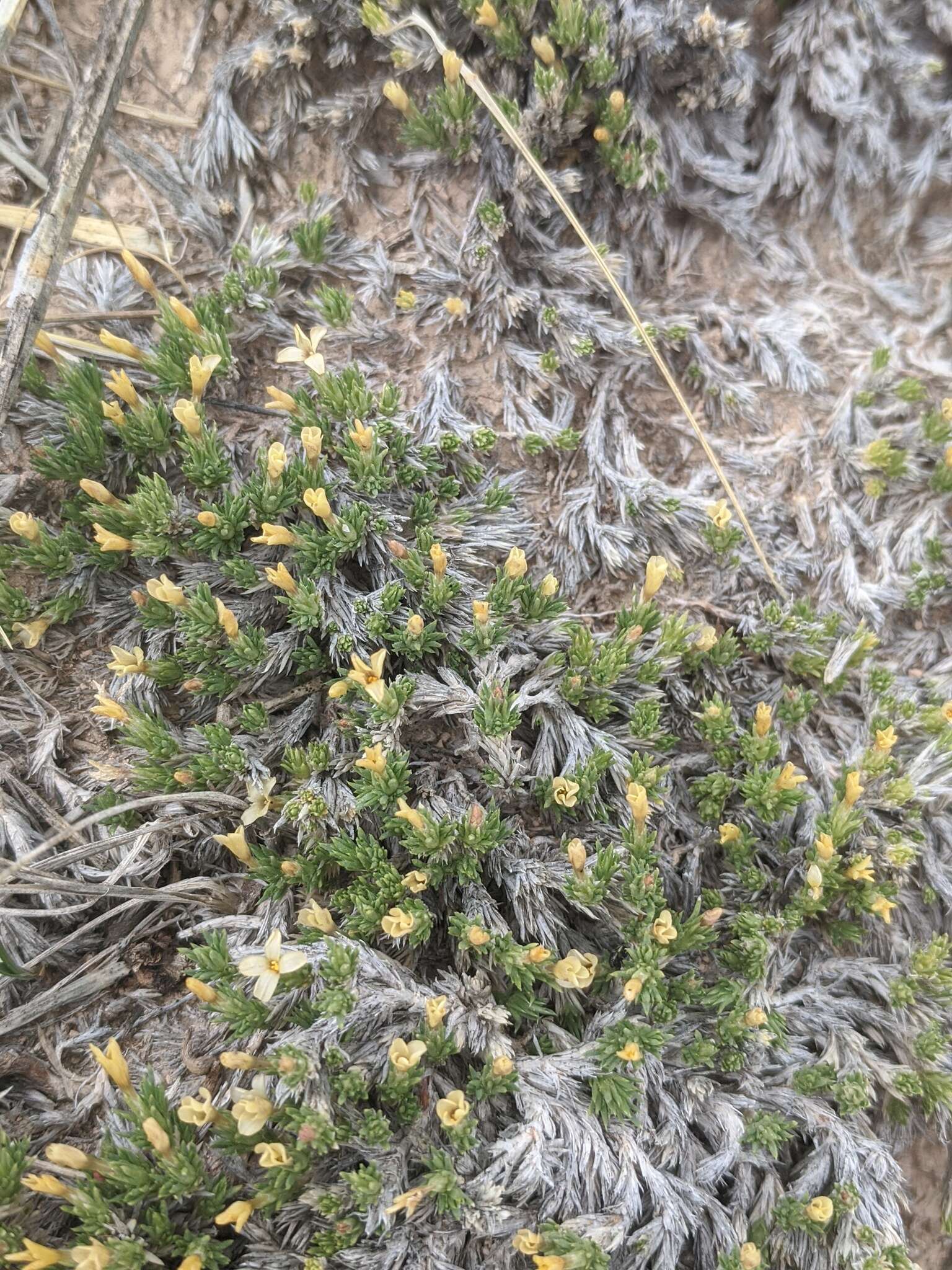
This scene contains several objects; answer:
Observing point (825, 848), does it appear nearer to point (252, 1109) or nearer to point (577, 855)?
point (577, 855)

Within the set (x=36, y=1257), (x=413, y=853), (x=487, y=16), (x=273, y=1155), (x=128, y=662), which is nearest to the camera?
(x=36, y=1257)

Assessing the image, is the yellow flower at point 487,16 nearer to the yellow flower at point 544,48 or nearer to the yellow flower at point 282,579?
the yellow flower at point 544,48

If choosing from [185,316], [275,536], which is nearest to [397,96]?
[185,316]

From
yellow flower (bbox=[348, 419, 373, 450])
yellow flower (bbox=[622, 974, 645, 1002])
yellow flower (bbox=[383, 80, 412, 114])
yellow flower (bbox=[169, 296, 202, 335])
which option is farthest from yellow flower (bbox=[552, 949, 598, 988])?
yellow flower (bbox=[383, 80, 412, 114])

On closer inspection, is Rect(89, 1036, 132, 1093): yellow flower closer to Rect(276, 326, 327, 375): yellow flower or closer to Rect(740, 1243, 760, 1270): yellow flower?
Rect(740, 1243, 760, 1270): yellow flower

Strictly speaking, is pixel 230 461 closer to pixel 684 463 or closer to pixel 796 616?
pixel 684 463

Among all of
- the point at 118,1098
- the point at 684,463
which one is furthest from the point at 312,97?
the point at 118,1098
